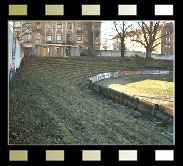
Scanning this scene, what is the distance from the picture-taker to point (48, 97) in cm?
638

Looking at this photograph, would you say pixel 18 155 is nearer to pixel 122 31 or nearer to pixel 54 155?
pixel 54 155

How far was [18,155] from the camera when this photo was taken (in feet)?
11.5

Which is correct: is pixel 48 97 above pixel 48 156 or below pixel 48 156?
above

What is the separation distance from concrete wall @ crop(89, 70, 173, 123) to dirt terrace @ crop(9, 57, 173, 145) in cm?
21

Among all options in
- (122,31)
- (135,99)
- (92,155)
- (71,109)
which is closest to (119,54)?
(122,31)

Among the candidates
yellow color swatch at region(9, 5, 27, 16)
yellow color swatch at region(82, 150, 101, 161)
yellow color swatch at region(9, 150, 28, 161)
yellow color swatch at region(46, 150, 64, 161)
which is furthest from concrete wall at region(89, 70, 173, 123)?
yellow color swatch at region(9, 5, 27, 16)

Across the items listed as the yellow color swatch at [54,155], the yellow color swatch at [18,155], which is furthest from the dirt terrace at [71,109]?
the yellow color swatch at [54,155]

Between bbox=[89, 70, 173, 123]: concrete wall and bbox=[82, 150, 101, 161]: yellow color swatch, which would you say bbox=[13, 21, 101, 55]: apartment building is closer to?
bbox=[89, 70, 173, 123]: concrete wall

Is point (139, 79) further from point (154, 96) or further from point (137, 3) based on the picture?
point (137, 3)

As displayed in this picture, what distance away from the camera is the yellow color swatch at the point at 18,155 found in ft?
11.4

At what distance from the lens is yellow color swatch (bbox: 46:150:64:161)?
→ 3.49m

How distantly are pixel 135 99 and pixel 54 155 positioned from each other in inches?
159

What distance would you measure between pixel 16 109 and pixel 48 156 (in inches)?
76.5

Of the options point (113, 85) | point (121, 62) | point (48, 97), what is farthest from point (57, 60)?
point (113, 85)
